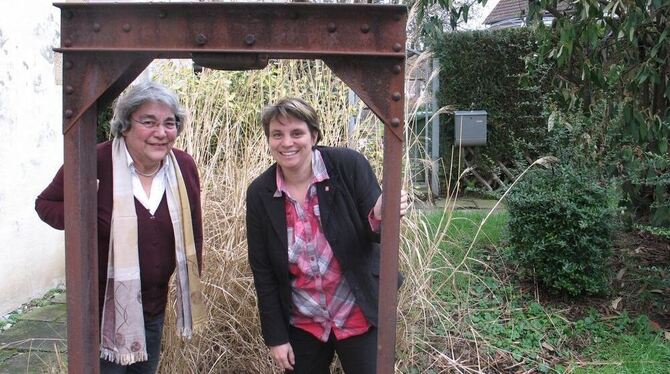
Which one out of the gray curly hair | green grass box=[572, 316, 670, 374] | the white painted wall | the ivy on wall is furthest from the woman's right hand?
the ivy on wall

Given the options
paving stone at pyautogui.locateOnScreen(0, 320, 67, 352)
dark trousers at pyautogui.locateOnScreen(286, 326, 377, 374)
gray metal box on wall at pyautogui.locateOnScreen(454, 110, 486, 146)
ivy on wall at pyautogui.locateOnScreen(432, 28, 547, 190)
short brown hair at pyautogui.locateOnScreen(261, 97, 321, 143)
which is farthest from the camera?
ivy on wall at pyautogui.locateOnScreen(432, 28, 547, 190)

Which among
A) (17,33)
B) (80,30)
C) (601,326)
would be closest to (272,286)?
(80,30)

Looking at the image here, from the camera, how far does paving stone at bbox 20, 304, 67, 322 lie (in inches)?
182

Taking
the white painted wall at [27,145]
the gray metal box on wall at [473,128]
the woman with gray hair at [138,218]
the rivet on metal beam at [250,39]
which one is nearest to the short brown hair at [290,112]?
the woman with gray hair at [138,218]

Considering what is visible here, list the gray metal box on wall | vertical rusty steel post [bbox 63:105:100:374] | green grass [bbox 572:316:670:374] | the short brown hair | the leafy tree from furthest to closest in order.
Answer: the gray metal box on wall, the leafy tree, green grass [bbox 572:316:670:374], the short brown hair, vertical rusty steel post [bbox 63:105:100:374]

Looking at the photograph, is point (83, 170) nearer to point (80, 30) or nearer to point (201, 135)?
point (80, 30)

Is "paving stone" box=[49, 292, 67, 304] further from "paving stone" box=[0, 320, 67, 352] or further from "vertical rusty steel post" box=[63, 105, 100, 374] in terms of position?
"vertical rusty steel post" box=[63, 105, 100, 374]

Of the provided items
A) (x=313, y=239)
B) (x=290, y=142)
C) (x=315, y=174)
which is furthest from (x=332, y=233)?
(x=290, y=142)

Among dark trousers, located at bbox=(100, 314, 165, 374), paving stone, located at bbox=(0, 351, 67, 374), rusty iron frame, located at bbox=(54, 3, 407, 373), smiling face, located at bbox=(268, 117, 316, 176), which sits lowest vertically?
paving stone, located at bbox=(0, 351, 67, 374)

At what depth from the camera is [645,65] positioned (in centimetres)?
378

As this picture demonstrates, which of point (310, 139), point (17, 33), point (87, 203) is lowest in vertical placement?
point (87, 203)

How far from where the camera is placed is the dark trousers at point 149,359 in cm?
252

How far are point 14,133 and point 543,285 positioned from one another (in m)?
3.84

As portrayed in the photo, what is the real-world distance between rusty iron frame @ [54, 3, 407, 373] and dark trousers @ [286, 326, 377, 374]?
0.63 m
